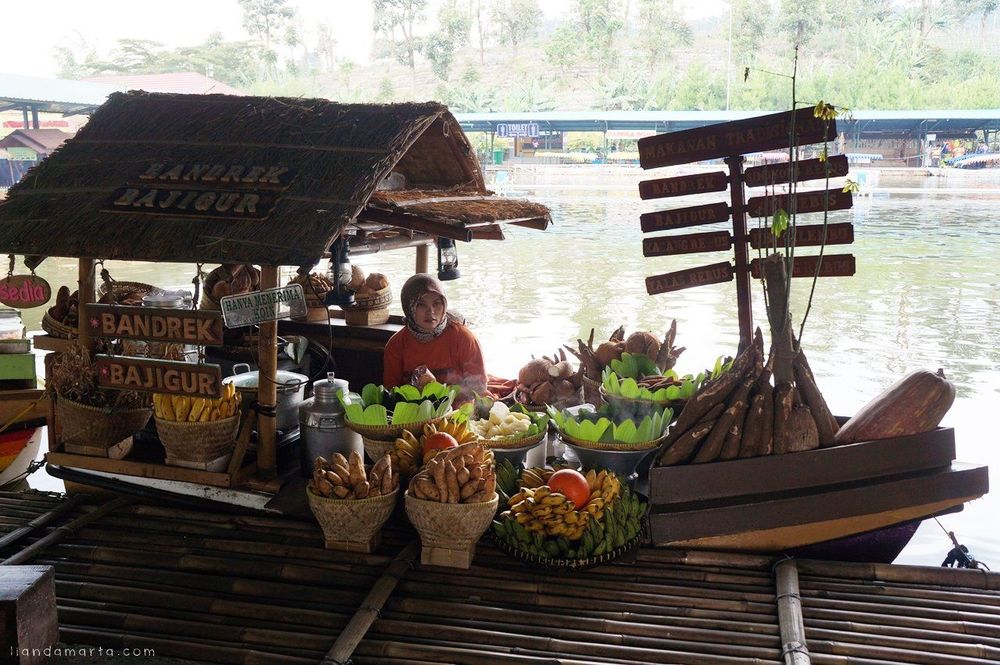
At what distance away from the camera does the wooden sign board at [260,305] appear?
12.3ft

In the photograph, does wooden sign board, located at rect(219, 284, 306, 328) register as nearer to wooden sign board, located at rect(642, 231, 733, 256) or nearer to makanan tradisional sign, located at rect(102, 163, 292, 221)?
makanan tradisional sign, located at rect(102, 163, 292, 221)

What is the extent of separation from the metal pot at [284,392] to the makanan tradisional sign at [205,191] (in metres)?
0.84

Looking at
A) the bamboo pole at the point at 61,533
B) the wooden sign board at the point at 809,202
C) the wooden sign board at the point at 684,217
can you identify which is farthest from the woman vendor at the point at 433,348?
the wooden sign board at the point at 809,202

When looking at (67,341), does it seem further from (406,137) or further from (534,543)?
(534,543)

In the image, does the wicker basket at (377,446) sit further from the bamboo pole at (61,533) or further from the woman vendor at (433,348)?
the bamboo pole at (61,533)

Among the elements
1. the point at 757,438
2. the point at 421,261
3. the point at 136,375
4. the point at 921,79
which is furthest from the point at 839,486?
the point at 921,79

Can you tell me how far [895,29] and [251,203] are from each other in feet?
174

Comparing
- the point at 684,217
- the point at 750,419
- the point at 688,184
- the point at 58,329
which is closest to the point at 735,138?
the point at 688,184

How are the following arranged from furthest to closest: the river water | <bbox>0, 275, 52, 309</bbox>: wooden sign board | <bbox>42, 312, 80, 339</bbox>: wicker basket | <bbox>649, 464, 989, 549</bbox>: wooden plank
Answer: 1. the river water
2. <bbox>42, 312, 80, 339</bbox>: wicker basket
3. <bbox>0, 275, 52, 309</bbox>: wooden sign board
4. <bbox>649, 464, 989, 549</bbox>: wooden plank

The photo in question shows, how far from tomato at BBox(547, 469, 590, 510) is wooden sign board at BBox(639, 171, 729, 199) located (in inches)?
65.3

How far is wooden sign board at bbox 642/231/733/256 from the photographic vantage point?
4672 millimetres

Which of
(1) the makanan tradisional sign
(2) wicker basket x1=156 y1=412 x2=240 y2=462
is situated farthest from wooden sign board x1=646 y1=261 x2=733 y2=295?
(2) wicker basket x1=156 y1=412 x2=240 y2=462

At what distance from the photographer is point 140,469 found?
4.23 m

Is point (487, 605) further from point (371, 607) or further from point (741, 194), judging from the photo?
point (741, 194)
